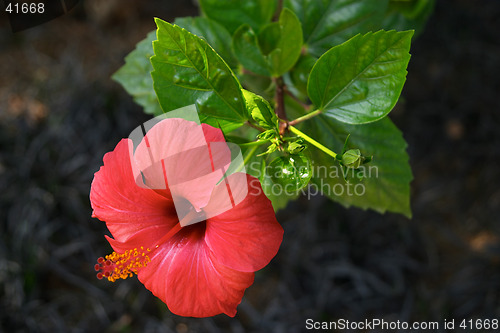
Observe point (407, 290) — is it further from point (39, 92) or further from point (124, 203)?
point (39, 92)

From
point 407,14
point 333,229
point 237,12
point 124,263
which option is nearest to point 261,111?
point 124,263

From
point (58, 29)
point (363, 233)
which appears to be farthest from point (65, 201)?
point (363, 233)

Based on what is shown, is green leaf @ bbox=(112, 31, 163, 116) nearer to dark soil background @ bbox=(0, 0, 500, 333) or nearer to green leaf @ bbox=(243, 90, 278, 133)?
green leaf @ bbox=(243, 90, 278, 133)

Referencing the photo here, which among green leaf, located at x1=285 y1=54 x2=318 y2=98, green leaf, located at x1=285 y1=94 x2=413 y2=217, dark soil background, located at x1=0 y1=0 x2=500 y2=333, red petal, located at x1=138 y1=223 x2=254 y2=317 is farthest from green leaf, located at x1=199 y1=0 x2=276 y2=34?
dark soil background, located at x1=0 y1=0 x2=500 y2=333

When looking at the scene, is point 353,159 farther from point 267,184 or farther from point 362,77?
point 267,184

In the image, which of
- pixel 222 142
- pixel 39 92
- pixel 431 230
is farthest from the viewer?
pixel 39 92

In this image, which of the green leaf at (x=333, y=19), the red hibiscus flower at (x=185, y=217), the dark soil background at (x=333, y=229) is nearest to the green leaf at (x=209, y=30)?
the green leaf at (x=333, y=19)
